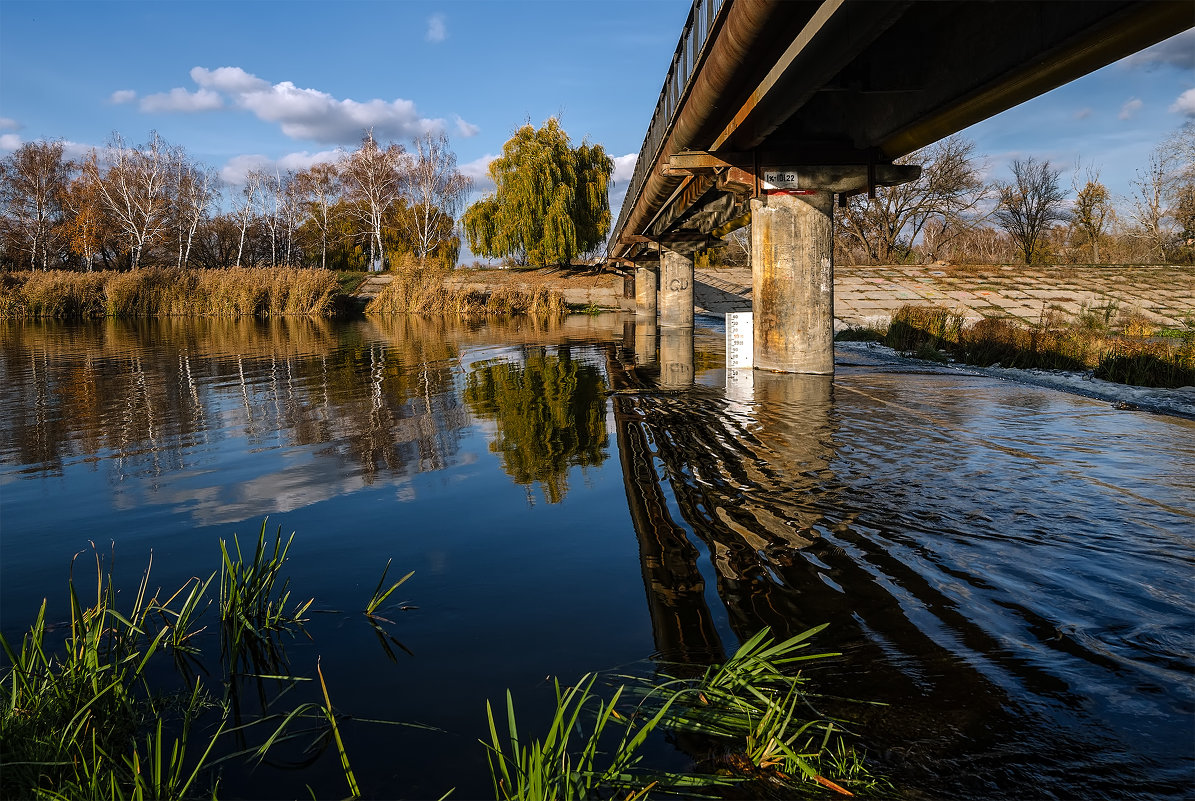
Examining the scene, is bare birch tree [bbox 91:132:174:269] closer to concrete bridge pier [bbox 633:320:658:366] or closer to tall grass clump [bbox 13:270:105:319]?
tall grass clump [bbox 13:270:105:319]

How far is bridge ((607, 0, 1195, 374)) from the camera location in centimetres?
701

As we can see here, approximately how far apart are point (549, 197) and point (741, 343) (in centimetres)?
3567

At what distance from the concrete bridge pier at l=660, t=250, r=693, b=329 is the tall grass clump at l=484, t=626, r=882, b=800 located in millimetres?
23907

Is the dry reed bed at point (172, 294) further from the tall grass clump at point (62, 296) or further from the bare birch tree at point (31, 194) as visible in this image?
the bare birch tree at point (31, 194)

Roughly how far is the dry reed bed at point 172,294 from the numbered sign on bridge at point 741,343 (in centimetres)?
3367

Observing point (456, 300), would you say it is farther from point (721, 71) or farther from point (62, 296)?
point (721, 71)

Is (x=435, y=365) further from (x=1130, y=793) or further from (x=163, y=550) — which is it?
(x=1130, y=793)

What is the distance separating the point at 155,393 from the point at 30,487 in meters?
6.89

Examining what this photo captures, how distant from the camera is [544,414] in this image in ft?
32.7

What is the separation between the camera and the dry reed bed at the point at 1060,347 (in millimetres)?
11102

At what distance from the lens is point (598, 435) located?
8406mm

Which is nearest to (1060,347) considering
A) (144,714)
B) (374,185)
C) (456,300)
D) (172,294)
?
(144,714)

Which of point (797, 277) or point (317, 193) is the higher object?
point (317, 193)

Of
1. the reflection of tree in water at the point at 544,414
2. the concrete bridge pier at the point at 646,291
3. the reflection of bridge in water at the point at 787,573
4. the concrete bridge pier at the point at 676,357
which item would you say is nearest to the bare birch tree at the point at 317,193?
the concrete bridge pier at the point at 646,291
